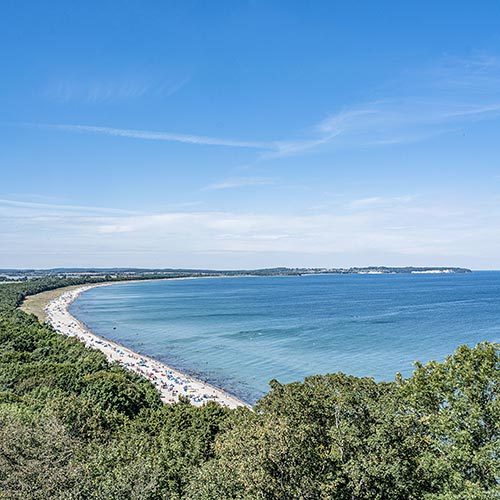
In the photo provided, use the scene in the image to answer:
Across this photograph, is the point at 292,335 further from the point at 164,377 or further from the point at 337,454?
the point at 337,454

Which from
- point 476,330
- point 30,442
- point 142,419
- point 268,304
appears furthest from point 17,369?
point 268,304

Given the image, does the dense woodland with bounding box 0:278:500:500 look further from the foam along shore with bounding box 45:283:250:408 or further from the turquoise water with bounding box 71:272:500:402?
the turquoise water with bounding box 71:272:500:402

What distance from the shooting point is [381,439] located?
16.2 metres

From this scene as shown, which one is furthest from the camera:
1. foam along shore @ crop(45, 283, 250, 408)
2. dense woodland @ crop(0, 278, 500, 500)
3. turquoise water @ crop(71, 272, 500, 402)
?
turquoise water @ crop(71, 272, 500, 402)

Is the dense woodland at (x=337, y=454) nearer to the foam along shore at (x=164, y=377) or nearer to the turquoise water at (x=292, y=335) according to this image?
the foam along shore at (x=164, y=377)

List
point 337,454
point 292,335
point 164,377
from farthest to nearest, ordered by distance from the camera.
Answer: point 292,335
point 164,377
point 337,454

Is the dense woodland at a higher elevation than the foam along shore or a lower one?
higher

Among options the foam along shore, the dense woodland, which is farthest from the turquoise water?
the dense woodland

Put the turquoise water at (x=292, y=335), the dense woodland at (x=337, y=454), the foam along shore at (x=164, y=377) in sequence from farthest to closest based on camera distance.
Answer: the turquoise water at (x=292, y=335) → the foam along shore at (x=164, y=377) → the dense woodland at (x=337, y=454)

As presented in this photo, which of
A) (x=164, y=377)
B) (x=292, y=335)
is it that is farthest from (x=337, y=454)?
(x=292, y=335)

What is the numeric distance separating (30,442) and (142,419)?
13347 mm

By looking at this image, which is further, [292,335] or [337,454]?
[292,335]

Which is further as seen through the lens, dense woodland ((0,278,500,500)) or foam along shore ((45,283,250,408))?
foam along shore ((45,283,250,408))

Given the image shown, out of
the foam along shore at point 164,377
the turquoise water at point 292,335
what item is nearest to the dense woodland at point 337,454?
the foam along shore at point 164,377
